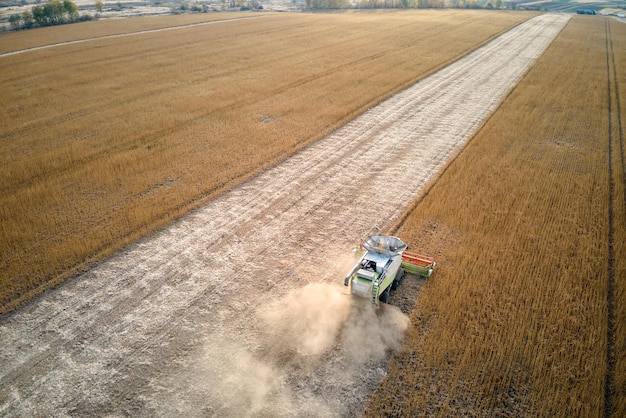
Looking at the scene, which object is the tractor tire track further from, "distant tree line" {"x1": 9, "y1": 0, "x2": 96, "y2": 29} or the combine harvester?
"distant tree line" {"x1": 9, "y1": 0, "x2": 96, "y2": 29}

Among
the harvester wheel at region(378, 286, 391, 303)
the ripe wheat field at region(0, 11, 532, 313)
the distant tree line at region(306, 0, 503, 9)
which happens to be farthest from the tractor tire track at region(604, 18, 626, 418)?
the distant tree line at region(306, 0, 503, 9)

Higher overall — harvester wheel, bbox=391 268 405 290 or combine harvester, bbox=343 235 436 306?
combine harvester, bbox=343 235 436 306

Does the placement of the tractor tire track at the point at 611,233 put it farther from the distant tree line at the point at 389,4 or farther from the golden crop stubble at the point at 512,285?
the distant tree line at the point at 389,4

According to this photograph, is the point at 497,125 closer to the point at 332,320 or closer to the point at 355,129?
the point at 355,129

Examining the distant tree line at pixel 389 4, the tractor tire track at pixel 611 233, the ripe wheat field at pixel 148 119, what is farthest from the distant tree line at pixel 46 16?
the tractor tire track at pixel 611 233

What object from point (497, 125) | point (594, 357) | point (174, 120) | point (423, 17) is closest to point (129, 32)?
point (174, 120)
